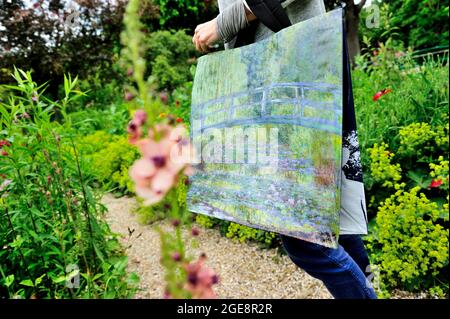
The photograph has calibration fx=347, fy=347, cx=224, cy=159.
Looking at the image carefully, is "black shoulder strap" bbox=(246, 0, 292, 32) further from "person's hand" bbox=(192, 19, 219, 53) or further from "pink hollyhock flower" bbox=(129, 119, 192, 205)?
"pink hollyhock flower" bbox=(129, 119, 192, 205)

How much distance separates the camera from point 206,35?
109cm

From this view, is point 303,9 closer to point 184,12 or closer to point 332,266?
point 332,266

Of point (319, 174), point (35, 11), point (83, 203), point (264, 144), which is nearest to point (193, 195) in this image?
point (264, 144)

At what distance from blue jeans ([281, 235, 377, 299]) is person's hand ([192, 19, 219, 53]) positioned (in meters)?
0.68

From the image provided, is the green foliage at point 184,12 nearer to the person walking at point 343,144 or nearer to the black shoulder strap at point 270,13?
the person walking at point 343,144

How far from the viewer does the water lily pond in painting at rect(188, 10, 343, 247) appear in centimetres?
88

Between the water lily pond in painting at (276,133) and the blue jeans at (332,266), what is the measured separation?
0.57ft

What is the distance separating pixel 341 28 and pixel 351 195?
48cm

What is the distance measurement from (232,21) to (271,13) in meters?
0.13

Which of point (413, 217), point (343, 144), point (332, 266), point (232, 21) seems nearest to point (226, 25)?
point (232, 21)

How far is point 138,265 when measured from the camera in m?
2.36

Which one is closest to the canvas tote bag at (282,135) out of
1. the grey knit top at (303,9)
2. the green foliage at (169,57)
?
the grey knit top at (303,9)

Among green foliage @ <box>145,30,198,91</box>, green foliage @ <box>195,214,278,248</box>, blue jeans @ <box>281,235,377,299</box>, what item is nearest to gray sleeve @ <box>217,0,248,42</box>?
blue jeans @ <box>281,235,377,299</box>

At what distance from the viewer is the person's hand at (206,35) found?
3.50ft
